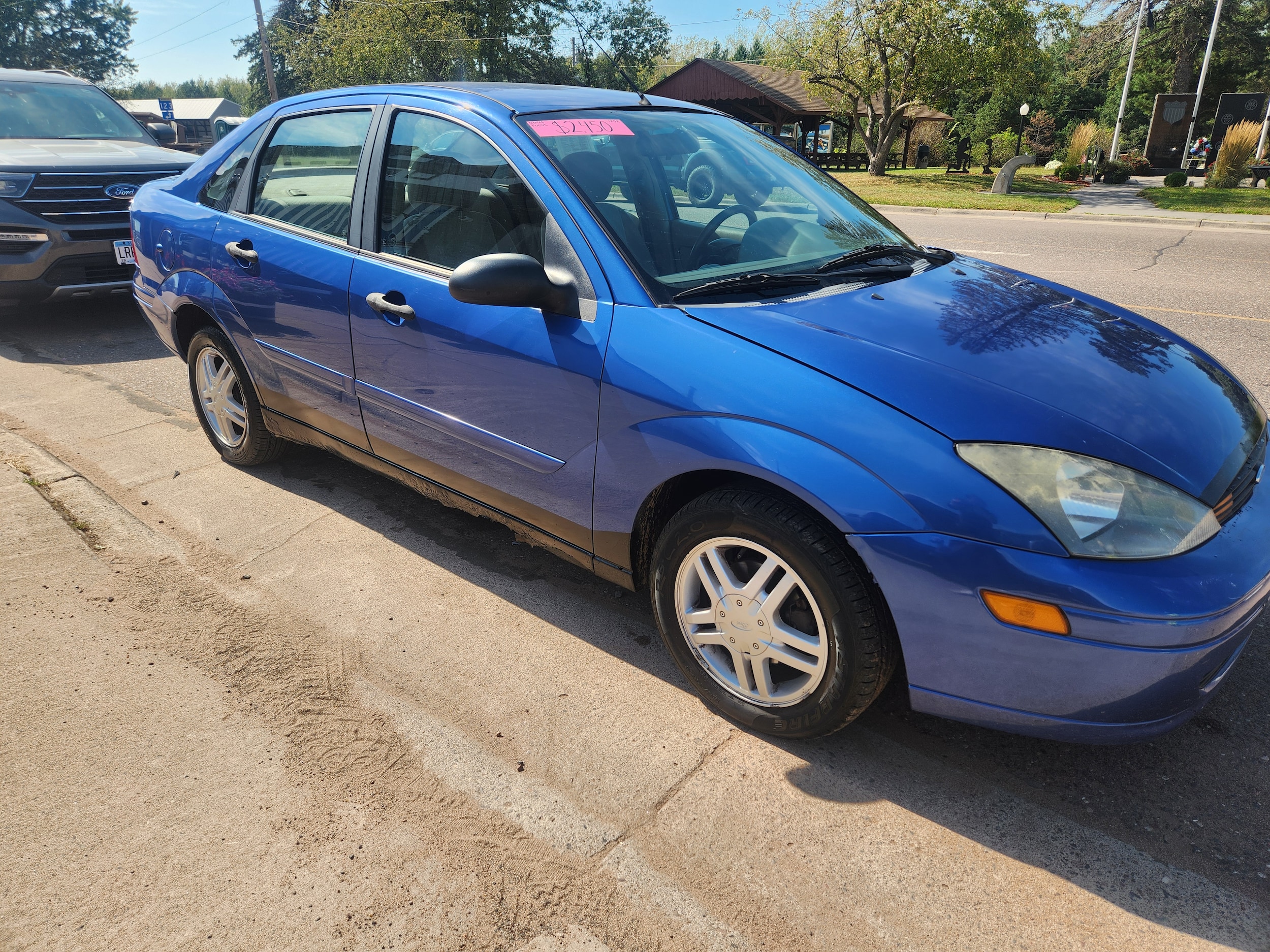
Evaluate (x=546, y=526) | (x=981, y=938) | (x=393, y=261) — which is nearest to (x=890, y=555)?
(x=981, y=938)

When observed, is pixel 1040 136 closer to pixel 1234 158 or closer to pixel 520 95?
pixel 1234 158

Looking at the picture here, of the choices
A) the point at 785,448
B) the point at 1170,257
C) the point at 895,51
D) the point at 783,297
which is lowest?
the point at 1170,257

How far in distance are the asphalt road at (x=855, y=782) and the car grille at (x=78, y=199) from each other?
423 centimetres

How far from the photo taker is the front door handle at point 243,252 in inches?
142

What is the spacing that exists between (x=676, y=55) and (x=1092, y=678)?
11994 centimetres

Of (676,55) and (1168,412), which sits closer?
(1168,412)

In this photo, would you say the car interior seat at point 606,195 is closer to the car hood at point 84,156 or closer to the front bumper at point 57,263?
the front bumper at point 57,263

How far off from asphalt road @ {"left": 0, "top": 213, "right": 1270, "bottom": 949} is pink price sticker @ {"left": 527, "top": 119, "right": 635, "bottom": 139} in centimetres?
161

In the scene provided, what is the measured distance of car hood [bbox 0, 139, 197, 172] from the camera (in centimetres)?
680

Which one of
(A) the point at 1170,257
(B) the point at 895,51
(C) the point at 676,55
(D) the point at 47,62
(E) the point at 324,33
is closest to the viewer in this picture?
(A) the point at 1170,257

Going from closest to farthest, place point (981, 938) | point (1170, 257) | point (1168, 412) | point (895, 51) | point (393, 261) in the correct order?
point (981, 938) < point (1168, 412) < point (393, 261) < point (1170, 257) < point (895, 51)

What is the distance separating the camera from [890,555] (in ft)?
6.57

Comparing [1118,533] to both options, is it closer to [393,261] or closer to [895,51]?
[393,261]

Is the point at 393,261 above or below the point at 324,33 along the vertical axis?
below
